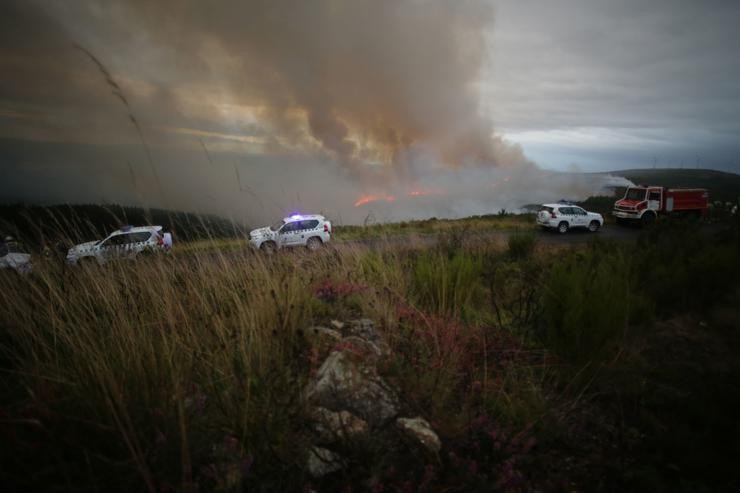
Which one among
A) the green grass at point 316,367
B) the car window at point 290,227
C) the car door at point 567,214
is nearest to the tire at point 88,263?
the green grass at point 316,367

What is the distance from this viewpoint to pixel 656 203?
2312cm

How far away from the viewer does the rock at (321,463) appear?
2131 millimetres

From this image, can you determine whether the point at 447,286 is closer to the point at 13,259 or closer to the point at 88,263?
the point at 88,263

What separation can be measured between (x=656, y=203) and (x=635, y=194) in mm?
1391

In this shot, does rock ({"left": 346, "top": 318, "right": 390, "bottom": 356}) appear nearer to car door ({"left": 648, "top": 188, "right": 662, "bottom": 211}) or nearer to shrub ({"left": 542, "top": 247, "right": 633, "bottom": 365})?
shrub ({"left": 542, "top": 247, "right": 633, "bottom": 365})

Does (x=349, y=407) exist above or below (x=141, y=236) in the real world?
below

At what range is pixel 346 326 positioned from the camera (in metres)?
3.70

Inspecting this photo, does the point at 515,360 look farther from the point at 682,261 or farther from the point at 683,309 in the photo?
the point at 682,261

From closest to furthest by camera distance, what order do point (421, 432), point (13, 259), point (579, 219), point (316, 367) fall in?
point (421, 432) → point (316, 367) → point (13, 259) → point (579, 219)

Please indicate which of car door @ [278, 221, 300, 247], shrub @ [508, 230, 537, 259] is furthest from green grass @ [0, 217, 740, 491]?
car door @ [278, 221, 300, 247]

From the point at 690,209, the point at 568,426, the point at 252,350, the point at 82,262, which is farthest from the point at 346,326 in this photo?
the point at 690,209

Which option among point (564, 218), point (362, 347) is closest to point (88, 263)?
point (362, 347)

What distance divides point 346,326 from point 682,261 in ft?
23.4

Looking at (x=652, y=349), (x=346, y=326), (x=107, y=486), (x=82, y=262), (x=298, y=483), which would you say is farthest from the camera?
(x=82, y=262)
